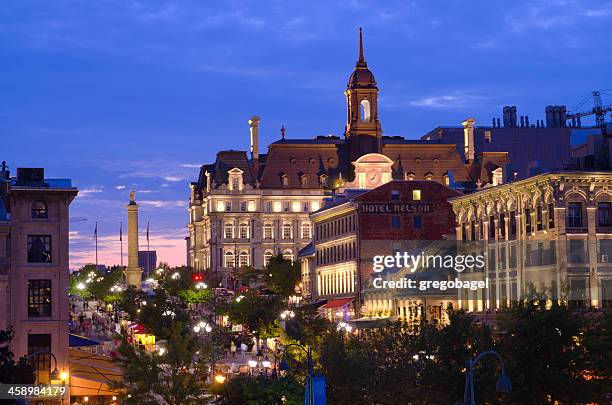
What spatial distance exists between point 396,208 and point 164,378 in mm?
79049

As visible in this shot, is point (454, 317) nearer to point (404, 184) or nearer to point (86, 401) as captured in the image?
point (86, 401)

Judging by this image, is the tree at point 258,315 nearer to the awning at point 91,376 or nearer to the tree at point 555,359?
the awning at point 91,376

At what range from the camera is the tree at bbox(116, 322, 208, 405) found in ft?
217

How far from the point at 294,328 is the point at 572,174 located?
24443 mm

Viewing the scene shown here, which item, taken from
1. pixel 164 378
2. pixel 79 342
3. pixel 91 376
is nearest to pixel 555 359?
pixel 164 378

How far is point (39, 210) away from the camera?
8362 centimetres

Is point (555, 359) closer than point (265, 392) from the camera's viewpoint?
No

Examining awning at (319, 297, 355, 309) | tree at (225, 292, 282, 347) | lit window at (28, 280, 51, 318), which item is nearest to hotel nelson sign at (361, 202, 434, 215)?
awning at (319, 297, 355, 309)

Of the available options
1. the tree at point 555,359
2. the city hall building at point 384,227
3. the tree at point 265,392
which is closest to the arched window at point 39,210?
the tree at point 265,392

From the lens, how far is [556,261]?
101m

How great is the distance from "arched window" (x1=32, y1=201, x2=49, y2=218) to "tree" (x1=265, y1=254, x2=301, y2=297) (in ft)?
332

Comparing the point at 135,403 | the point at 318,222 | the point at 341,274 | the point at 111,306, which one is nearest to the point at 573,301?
the point at 135,403

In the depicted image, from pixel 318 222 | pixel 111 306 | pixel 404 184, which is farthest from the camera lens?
pixel 111 306

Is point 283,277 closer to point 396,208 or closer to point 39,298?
point 396,208
